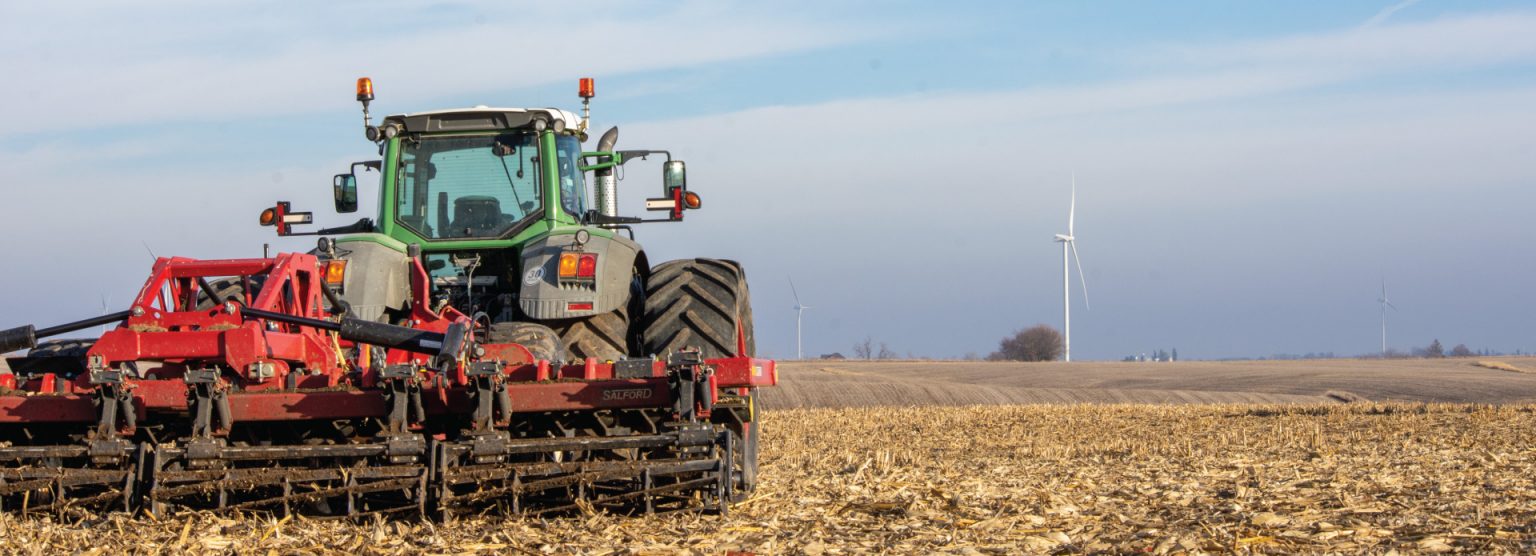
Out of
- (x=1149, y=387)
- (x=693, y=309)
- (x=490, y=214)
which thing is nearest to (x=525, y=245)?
(x=490, y=214)

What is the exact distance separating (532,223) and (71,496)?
3.24m

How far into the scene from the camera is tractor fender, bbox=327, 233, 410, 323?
8344mm

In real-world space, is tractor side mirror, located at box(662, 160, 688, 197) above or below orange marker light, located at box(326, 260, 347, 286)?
above

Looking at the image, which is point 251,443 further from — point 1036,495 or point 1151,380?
point 1151,380

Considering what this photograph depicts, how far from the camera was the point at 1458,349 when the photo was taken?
371ft

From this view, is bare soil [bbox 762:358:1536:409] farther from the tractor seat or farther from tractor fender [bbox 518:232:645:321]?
tractor fender [bbox 518:232:645:321]

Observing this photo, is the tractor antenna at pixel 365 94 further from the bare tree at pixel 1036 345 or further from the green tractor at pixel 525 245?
the bare tree at pixel 1036 345

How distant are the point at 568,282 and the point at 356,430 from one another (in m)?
1.47

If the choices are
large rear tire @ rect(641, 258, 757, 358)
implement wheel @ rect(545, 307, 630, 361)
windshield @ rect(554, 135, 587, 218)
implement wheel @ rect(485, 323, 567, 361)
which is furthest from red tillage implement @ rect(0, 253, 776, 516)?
windshield @ rect(554, 135, 587, 218)

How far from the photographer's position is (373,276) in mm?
8414

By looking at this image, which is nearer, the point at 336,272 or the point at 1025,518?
the point at 1025,518

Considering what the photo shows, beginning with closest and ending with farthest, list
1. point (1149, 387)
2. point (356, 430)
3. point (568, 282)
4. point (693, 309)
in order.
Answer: point (356, 430)
point (568, 282)
point (693, 309)
point (1149, 387)

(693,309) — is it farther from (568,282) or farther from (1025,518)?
(1025,518)

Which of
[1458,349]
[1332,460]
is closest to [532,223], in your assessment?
[1332,460]
